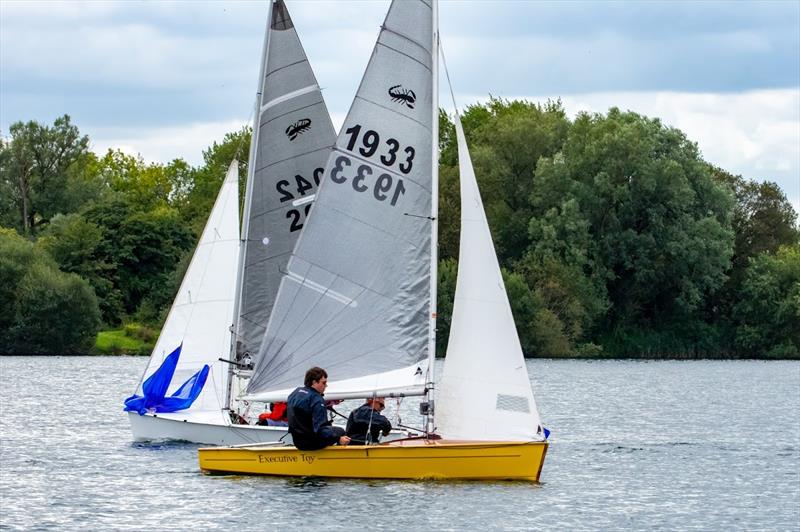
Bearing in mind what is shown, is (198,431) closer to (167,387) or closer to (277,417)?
(167,387)

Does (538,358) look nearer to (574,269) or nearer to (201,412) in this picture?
(574,269)

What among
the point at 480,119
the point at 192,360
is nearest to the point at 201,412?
the point at 192,360

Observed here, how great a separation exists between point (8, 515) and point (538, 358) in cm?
6170

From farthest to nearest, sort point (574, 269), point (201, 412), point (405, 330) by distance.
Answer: point (574, 269) → point (201, 412) → point (405, 330)

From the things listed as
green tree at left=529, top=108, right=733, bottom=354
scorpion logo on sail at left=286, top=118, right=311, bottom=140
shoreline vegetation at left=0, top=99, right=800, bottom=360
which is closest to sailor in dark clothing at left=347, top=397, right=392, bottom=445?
scorpion logo on sail at left=286, top=118, right=311, bottom=140

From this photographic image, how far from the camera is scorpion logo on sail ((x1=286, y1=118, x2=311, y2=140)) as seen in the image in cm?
3155

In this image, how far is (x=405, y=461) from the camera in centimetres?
2483

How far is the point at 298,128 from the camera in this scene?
31625 millimetres

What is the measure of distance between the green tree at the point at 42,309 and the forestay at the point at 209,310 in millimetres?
Answer: 47789

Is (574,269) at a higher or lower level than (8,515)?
higher

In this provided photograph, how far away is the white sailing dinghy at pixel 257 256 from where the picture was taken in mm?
31250

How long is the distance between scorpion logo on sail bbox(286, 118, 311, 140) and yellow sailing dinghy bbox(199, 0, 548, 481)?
5444 mm

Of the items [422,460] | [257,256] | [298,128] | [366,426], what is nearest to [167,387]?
[257,256]

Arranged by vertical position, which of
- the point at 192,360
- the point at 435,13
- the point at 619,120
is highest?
the point at 619,120
